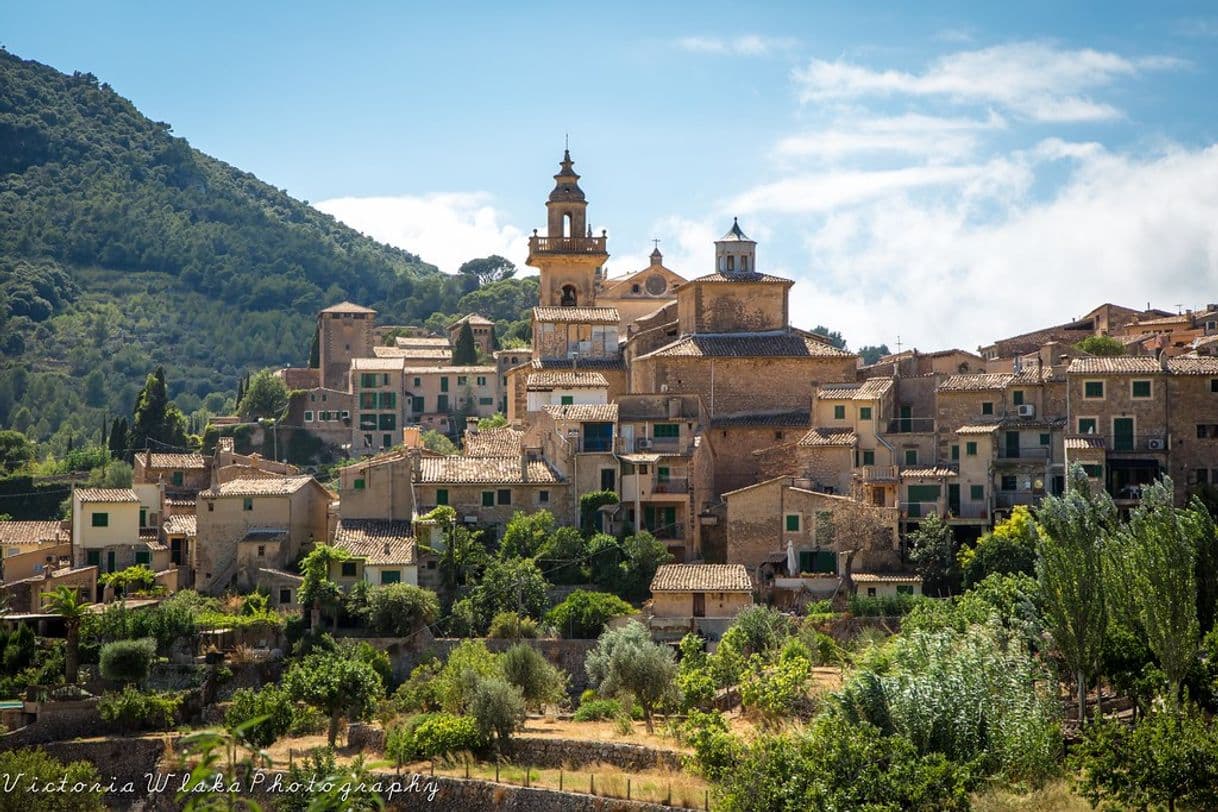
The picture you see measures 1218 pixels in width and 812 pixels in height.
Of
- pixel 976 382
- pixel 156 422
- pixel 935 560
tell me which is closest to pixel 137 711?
pixel 935 560

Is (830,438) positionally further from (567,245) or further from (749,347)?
(567,245)

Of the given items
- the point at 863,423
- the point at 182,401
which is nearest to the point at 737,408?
the point at 863,423

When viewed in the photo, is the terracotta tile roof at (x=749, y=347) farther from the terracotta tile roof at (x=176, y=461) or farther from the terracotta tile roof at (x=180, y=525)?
the terracotta tile roof at (x=176, y=461)

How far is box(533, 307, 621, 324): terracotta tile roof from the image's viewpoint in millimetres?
59719

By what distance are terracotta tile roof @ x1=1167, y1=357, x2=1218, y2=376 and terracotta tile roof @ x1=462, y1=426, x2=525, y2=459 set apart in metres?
18.4

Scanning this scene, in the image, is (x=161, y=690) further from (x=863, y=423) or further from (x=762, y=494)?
(x=863, y=423)

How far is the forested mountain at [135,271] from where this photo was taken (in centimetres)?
12556

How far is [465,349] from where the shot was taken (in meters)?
83.9

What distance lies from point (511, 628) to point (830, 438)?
35.6ft

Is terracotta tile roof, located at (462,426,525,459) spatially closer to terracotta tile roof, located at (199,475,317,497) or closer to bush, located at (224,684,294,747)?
terracotta tile roof, located at (199,475,317,497)

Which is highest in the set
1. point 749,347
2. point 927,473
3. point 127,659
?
point 749,347

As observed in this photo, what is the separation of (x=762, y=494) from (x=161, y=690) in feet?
52.4

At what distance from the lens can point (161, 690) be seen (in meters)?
44.3

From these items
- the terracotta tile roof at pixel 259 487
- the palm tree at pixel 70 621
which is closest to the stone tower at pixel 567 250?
the terracotta tile roof at pixel 259 487
